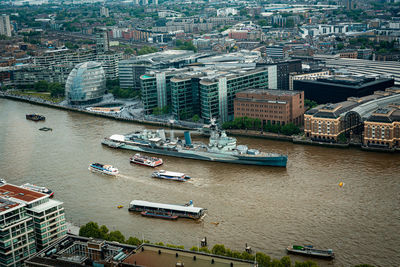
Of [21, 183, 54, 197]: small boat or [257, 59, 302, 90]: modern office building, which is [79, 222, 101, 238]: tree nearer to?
[21, 183, 54, 197]: small boat

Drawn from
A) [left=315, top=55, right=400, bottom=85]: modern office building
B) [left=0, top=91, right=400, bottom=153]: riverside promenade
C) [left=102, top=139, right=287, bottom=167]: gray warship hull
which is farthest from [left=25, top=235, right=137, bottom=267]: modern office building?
[left=315, top=55, right=400, bottom=85]: modern office building

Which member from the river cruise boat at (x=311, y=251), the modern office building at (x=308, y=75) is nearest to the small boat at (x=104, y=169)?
the river cruise boat at (x=311, y=251)

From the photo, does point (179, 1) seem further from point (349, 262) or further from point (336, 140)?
point (349, 262)

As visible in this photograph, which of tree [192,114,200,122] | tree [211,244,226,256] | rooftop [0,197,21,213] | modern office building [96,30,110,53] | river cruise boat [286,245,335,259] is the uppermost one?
modern office building [96,30,110,53]

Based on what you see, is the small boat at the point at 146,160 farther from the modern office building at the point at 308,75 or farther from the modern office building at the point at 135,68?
the modern office building at the point at 135,68

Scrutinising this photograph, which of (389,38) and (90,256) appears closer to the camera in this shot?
(90,256)

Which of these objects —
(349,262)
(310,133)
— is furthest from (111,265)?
(310,133)
